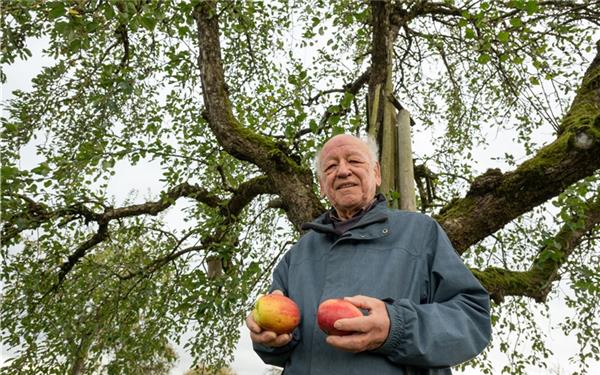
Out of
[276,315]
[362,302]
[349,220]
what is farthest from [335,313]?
[349,220]

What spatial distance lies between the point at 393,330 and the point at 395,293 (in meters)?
0.27

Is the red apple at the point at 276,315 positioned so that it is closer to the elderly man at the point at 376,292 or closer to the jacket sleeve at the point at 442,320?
the elderly man at the point at 376,292

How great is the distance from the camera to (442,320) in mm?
1791

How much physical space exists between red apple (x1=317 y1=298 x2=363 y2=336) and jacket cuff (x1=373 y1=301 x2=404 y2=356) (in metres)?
0.11

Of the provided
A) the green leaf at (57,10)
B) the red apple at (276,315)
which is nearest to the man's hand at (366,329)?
the red apple at (276,315)

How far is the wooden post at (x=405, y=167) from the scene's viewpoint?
4.22 meters

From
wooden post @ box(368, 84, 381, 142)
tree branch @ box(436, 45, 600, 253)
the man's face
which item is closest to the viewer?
the man's face

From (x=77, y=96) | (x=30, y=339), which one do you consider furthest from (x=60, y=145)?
(x=30, y=339)

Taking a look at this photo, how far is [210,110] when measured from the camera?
5699mm

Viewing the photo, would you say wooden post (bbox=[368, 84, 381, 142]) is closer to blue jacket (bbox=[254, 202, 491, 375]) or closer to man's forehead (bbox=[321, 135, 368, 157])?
man's forehead (bbox=[321, 135, 368, 157])

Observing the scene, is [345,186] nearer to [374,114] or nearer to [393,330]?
[393,330]

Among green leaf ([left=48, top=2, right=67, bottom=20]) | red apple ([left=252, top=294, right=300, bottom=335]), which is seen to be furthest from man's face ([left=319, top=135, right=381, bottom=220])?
green leaf ([left=48, top=2, right=67, bottom=20])

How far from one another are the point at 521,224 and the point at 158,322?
5685 mm

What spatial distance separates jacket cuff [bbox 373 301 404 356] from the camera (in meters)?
1.71
